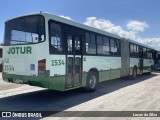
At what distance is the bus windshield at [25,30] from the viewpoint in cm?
895

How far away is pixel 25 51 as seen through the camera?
9.22 metres

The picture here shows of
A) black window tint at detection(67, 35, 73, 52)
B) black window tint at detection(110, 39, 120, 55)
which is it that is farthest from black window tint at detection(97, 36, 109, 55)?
black window tint at detection(67, 35, 73, 52)

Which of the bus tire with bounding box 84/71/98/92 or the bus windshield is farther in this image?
the bus tire with bounding box 84/71/98/92

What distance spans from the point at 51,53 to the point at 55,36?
0.76 metres

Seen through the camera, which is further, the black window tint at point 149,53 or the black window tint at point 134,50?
the black window tint at point 149,53

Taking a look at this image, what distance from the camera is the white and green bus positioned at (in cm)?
883

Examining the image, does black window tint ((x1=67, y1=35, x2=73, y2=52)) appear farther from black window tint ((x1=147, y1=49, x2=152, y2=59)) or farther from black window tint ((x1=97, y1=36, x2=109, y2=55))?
black window tint ((x1=147, y1=49, x2=152, y2=59))

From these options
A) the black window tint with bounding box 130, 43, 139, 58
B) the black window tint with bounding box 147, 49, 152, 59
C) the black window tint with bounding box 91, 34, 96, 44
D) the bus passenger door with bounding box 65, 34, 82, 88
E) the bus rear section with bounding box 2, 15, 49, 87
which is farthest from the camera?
the black window tint with bounding box 147, 49, 152, 59

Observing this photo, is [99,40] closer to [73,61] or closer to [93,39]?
[93,39]

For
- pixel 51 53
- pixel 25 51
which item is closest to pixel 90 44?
pixel 51 53

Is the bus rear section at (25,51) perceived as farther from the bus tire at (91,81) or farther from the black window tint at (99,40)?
the black window tint at (99,40)

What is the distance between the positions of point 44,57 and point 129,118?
3708mm

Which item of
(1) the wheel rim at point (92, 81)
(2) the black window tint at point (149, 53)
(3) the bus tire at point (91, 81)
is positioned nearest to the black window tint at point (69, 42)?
(3) the bus tire at point (91, 81)

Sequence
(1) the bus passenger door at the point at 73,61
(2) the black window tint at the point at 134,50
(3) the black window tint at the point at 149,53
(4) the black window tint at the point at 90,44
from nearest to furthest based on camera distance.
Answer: (1) the bus passenger door at the point at 73,61 < (4) the black window tint at the point at 90,44 < (2) the black window tint at the point at 134,50 < (3) the black window tint at the point at 149,53
